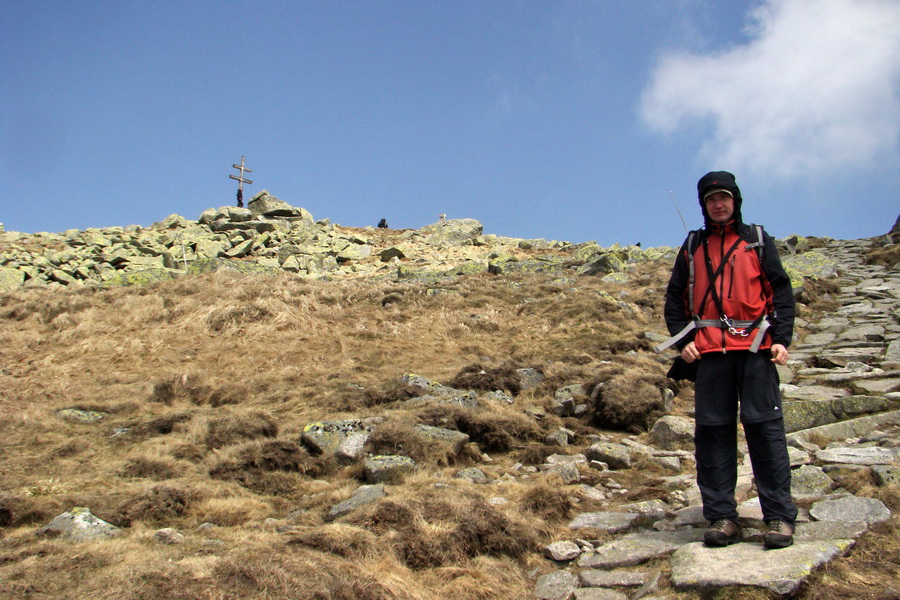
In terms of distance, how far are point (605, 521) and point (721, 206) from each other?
2560 mm

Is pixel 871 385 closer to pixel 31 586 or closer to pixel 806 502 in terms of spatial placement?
pixel 806 502

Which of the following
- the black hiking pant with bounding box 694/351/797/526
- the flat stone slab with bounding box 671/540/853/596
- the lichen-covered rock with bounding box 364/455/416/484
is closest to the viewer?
the flat stone slab with bounding box 671/540/853/596

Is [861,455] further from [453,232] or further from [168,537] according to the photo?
[453,232]

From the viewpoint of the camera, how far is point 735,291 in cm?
396

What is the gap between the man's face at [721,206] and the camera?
13.3ft

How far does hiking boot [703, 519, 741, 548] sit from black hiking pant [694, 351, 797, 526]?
0.07 meters

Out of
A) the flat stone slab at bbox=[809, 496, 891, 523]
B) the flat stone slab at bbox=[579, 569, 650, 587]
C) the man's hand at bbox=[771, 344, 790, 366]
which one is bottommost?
the flat stone slab at bbox=[579, 569, 650, 587]

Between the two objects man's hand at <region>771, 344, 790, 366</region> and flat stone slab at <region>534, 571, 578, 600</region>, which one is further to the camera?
man's hand at <region>771, 344, 790, 366</region>

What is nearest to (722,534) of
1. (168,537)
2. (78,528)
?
(168,537)

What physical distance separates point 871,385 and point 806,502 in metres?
4.55

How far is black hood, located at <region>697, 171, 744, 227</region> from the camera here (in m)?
4.00

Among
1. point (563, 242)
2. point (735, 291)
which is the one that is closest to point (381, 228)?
point (563, 242)

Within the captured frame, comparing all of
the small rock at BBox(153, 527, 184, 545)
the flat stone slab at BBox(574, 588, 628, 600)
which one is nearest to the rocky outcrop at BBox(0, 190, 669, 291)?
the small rock at BBox(153, 527, 184, 545)

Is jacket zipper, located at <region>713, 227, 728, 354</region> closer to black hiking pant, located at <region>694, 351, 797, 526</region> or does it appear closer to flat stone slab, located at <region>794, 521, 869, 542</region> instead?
black hiking pant, located at <region>694, 351, 797, 526</region>
